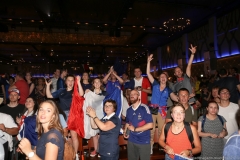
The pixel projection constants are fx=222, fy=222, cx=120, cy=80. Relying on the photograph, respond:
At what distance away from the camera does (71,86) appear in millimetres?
3955

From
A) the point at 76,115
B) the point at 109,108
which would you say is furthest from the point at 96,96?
the point at 109,108

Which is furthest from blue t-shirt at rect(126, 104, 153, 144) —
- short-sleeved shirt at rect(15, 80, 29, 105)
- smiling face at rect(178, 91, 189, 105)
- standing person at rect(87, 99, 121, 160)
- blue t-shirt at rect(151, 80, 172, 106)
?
short-sleeved shirt at rect(15, 80, 29, 105)

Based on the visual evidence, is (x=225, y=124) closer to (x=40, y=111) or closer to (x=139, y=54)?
(x=40, y=111)

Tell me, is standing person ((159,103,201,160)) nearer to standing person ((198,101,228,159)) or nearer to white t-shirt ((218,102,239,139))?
standing person ((198,101,228,159))

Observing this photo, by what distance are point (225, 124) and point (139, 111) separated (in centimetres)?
125

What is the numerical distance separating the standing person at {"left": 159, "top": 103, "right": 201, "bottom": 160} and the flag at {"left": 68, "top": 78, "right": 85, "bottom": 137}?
66.2 inches

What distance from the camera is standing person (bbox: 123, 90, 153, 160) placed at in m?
3.09

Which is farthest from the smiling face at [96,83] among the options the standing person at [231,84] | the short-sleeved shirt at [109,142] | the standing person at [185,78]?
the standing person at [231,84]

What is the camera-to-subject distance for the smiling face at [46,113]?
1.93 metres

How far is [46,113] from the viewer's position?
6.43ft

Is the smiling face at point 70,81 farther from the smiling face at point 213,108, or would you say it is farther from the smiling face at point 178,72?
the smiling face at point 213,108

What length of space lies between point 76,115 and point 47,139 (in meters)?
1.94

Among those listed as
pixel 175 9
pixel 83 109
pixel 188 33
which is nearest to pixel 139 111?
pixel 83 109

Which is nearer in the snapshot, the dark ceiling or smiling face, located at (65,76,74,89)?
smiling face, located at (65,76,74,89)
